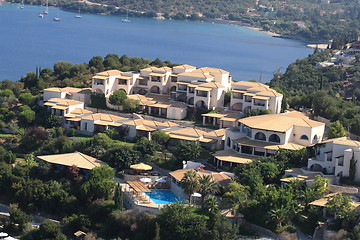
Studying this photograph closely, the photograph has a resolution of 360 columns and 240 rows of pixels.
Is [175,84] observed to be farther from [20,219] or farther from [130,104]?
[20,219]

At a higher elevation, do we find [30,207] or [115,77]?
[115,77]

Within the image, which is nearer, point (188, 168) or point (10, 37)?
point (188, 168)

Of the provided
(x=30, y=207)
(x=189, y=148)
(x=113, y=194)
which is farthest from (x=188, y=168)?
(x=30, y=207)

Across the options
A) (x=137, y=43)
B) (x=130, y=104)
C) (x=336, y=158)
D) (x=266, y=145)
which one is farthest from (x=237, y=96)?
(x=137, y=43)

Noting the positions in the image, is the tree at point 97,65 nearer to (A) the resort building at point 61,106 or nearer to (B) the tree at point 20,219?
(A) the resort building at point 61,106

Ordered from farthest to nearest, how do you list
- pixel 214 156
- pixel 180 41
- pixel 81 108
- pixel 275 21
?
pixel 275 21 < pixel 180 41 < pixel 81 108 < pixel 214 156

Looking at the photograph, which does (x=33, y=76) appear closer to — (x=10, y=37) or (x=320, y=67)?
(x=320, y=67)
